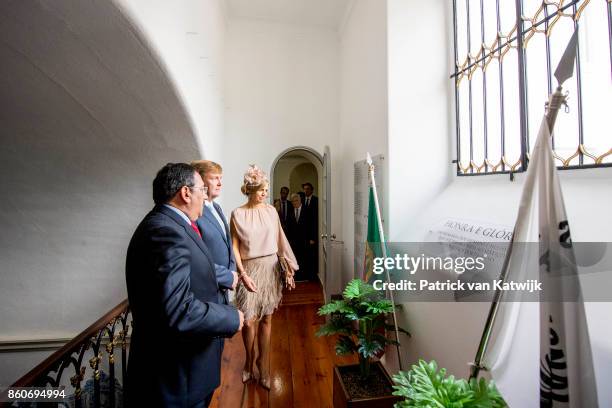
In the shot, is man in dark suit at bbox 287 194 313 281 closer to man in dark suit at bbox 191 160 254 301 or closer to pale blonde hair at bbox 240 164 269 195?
pale blonde hair at bbox 240 164 269 195

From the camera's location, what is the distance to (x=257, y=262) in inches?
89.4

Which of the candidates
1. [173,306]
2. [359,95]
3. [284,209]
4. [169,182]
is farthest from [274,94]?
[173,306]

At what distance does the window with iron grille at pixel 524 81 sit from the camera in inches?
51.1

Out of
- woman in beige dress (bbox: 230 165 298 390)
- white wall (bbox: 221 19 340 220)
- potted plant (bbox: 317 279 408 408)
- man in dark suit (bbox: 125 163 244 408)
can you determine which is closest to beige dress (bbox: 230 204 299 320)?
woman in beige dress (bbox: 230 165 298 390)

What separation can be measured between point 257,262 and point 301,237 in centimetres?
293

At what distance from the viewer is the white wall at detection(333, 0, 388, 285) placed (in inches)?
95.8

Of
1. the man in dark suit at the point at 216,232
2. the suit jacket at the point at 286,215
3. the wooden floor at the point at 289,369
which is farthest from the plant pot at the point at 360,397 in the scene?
the suit jacket at the point at 286,215

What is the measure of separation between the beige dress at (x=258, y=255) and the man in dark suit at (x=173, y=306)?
2.85 ft

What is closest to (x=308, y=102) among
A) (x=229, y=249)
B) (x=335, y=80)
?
(x=335, y=80)

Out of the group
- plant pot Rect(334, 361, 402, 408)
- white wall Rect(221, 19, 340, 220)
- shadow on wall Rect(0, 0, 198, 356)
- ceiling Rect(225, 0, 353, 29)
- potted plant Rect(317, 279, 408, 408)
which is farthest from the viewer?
white wall Rect(221, 19, 340, 220)

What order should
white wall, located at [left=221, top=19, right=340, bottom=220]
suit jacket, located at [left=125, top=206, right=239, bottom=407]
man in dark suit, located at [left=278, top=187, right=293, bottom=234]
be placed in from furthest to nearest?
man in dark suit, located at [left=278, top=187, right=293, bottom=234]
white wall, located at [left=221, top=19, right=340, bottom=220]
suit jacket, located at [left=125, top=206, right=239, bottom=407]

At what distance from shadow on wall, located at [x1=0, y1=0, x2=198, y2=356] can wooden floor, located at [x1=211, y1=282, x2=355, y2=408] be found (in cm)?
145

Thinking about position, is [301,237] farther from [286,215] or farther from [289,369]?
[289,369]

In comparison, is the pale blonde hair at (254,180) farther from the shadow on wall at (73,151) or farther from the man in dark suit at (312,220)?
the man in dark suit at (312,220)
